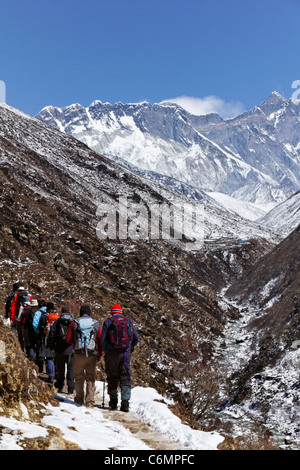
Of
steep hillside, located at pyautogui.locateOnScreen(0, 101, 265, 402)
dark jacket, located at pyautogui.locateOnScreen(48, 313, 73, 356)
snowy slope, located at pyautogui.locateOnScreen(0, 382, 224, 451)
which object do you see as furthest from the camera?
steep hillside, located at pyautogui.locateOnScreen(0, 101, 265, 402)

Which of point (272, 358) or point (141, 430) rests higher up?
point (272, 358)

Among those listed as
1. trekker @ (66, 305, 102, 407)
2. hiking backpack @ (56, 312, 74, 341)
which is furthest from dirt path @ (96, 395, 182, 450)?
hiking backpack @ (56, 312, 74, 341)

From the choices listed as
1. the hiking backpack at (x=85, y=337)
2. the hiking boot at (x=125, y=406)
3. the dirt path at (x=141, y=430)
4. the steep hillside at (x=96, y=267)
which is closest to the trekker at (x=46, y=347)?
the dirt path at (x=141, y=430)

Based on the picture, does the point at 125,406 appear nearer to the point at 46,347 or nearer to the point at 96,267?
the point at 46,347

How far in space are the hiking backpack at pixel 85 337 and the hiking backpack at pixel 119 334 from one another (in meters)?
0.50

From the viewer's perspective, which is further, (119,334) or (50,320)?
(50,320)

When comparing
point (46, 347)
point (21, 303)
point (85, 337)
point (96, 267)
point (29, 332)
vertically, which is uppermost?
point (96, 267)

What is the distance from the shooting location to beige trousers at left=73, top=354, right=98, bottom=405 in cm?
1133

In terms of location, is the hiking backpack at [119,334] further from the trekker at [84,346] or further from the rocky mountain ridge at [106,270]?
the rocky mountain ridge at [106,270]

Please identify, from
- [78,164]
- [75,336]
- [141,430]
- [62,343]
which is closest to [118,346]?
[75,336]

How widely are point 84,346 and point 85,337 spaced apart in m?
0.24

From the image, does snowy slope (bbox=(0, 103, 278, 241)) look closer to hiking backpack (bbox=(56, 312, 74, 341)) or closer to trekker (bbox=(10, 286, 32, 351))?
trekker (bbox=(10, 286, 32, 351))

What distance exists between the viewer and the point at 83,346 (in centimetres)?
1108

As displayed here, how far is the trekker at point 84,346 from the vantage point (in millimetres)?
11133
